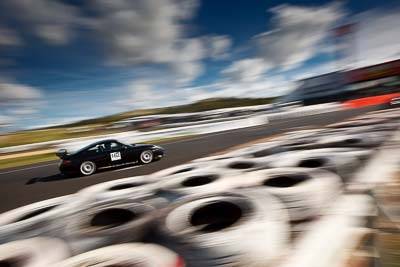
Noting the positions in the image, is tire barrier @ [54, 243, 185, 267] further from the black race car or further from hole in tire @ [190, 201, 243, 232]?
the black race car

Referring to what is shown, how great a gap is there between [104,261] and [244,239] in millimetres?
1294

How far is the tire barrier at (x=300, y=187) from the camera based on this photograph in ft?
10.6

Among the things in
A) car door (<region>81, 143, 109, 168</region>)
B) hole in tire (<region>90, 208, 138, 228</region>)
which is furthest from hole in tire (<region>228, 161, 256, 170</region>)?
car door (<region>81, 143, 109, 168</region>)

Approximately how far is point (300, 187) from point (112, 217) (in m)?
2.59

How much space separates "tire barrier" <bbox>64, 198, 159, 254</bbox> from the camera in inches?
116

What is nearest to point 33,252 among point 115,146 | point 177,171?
point 177,171

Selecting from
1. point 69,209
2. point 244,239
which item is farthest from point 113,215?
point 244,239

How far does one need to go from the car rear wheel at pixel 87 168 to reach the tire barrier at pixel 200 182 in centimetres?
352

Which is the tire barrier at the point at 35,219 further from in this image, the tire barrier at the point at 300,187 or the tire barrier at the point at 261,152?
the tire barrier at the point at 261,152

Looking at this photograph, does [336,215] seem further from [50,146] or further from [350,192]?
[50,146]

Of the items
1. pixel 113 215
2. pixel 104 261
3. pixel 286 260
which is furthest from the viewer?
pixel 113 215

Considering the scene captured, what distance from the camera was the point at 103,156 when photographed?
8.11 meters

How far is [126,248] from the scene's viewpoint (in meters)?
2.71

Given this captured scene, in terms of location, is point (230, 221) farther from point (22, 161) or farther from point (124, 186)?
point (22, 161)
